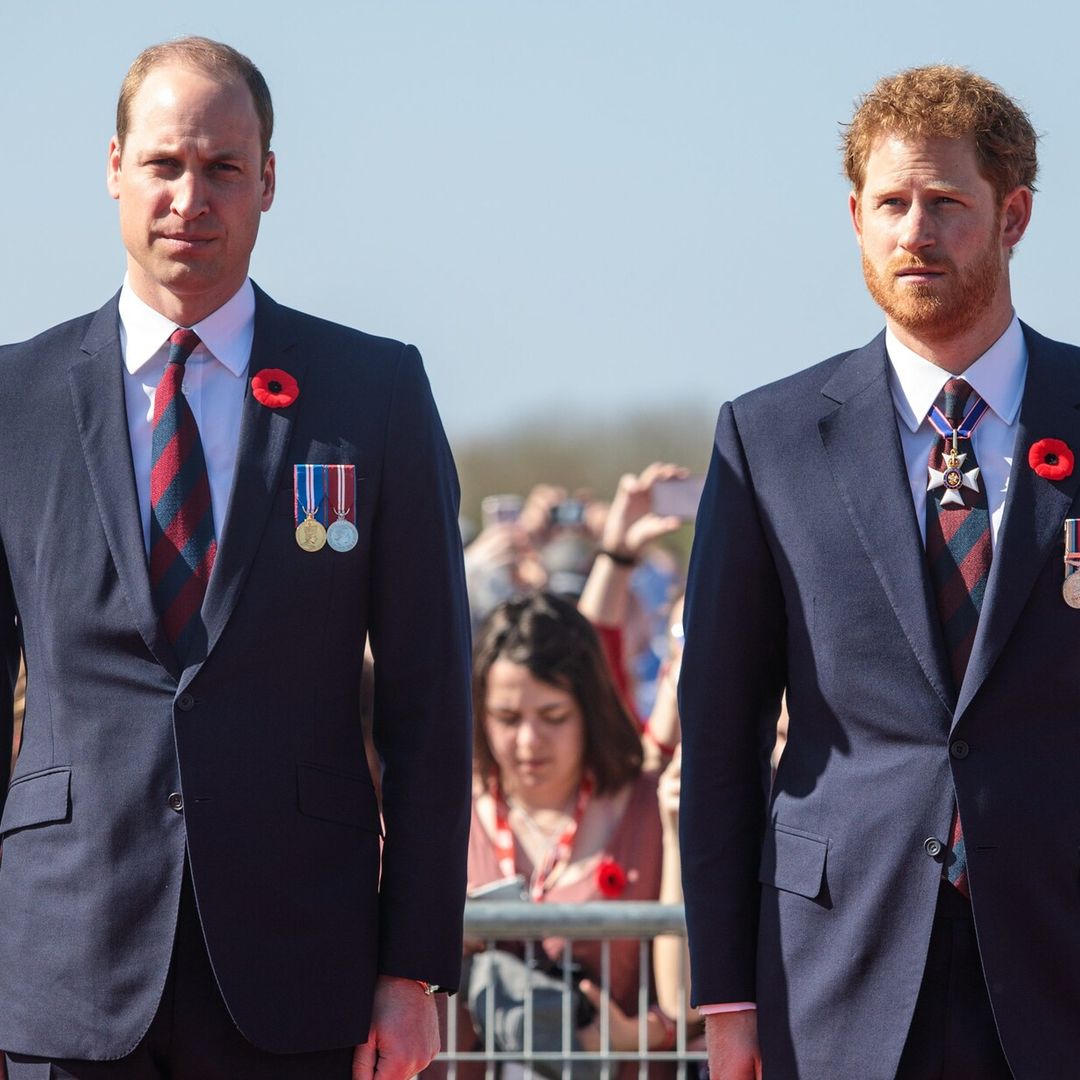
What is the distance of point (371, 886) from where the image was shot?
362cm

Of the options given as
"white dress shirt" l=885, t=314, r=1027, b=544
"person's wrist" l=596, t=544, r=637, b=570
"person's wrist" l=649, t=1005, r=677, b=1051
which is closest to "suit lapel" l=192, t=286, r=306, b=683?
"white dress shirt" l=885, t=314, r=1027, b=544

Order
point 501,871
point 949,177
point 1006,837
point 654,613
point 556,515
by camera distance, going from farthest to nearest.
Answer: point 556,515, point 654,613, point 501,871, point 949,177, point 1006,837

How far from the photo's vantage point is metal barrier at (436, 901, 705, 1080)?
17.6 feet

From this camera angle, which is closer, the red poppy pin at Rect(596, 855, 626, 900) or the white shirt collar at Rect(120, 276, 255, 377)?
the white shirt collar at Rect(120, 276, 255, 377)

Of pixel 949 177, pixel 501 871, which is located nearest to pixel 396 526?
pixel 949 177

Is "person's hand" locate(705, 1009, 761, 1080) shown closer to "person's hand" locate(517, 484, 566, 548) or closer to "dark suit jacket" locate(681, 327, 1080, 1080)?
"dark suit jacket" locate(681, 327, 1080, 1080)

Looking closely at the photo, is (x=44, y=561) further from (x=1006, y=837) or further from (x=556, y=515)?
(x=556, y=515)

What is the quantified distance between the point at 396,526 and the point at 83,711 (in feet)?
2.07

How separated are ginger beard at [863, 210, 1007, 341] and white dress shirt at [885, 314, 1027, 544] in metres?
0.08

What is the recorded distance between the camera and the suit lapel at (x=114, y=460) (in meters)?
3.48

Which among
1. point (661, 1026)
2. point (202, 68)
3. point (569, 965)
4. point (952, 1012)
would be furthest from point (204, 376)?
point (661, 1026)

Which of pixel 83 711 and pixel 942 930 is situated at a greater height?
pixel 83 711

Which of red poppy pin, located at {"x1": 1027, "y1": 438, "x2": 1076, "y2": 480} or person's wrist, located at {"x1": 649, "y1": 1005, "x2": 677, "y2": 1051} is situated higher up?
red poppy pin, located at {"x1": 1027, "y1": 438, "x2": 1076, "y2": 480}

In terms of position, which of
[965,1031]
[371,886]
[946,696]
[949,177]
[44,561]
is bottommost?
[965,1031]
